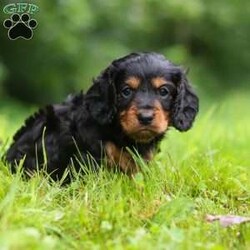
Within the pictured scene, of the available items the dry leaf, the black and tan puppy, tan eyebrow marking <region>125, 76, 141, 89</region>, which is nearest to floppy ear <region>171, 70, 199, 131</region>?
the black and tan puppy

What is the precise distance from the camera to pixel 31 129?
20.2ft

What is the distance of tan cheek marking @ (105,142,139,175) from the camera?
A: 5312 mm

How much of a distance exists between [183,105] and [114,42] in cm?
1193

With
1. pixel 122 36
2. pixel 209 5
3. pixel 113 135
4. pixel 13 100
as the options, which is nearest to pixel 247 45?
pixel 209 5

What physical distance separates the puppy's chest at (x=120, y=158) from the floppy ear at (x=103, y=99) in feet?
0.61

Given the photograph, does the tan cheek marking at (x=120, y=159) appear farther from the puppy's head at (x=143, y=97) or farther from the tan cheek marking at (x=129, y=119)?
the tan cheek marking at (x=129, y=119)

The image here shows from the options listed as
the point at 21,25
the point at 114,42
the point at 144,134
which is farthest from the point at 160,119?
the point at 114,42

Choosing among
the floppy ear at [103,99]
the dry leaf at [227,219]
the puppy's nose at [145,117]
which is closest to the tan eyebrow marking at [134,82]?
the floppy ear at [103,99]

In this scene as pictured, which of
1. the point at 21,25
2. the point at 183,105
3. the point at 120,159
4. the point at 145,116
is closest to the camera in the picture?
the point at 145,116

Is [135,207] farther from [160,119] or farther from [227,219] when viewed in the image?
[160,119]

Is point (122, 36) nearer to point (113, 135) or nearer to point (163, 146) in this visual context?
point (163, 146)

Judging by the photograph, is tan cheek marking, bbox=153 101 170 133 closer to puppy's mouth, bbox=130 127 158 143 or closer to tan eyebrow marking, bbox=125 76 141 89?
puppy's mouth, bbox=130 127 158 143

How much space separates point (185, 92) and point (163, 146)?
1.35 meters

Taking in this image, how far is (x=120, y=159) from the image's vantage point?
5375 mm
